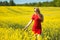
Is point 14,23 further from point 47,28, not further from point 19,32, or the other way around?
point 19,32

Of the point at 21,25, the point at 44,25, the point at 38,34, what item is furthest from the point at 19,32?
the point at 44,25

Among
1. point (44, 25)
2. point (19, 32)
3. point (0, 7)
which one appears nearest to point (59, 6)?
point (0, 7)

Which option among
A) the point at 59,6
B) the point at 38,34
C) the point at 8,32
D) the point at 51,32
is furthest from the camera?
the point at 59,6

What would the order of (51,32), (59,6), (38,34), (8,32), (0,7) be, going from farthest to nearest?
(59,6) < (0,7) < (51,32) < (8,32) < (38,34)

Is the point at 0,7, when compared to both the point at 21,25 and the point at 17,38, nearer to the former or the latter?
the point at 21,25

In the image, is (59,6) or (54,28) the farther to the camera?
(59,6)

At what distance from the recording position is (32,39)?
7.79m

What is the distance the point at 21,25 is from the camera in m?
9.84

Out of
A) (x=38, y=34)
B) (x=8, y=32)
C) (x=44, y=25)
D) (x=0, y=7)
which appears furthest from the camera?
(x=0, y=7)

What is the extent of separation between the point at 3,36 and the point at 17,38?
462 mm

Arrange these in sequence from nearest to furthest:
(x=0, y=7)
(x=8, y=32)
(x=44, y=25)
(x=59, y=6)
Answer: (x=8, y=32)
(x=44, y=25)
(x=0, y=7)
(x=59, y=6)

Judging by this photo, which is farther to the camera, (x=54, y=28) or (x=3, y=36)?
(x=54, y=28)

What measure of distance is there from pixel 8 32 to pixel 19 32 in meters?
0.34

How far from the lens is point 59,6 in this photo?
15.6 metres
